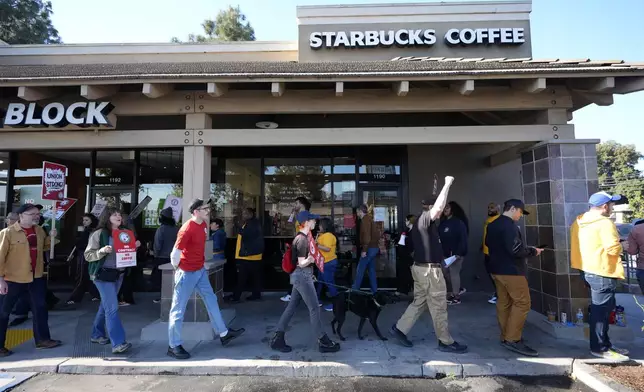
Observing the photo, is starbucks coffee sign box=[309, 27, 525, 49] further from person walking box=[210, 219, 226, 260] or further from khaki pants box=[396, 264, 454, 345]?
khaki pants box=[396, 264, 454, 345]

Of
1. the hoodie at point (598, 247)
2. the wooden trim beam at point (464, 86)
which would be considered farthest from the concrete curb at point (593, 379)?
the wooden trim beam at point (464, 86)

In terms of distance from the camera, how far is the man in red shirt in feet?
13.5

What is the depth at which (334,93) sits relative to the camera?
546 centimetres

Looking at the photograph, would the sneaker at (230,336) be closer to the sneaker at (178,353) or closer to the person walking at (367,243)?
the sneaker at (178,353)

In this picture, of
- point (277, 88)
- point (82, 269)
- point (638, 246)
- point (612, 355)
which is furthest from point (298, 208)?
point (638, 246)

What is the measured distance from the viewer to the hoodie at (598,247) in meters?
4.03

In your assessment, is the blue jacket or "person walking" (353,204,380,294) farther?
"person walking" (353,204,380,294)

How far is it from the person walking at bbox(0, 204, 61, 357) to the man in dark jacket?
18.4 ft

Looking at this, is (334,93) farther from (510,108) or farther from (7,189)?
(7,189)

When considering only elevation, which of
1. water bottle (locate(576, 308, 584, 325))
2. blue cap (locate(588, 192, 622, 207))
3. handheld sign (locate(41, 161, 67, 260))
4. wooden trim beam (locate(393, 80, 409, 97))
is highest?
wooden trim beam (locate(393, 80, 409, 97))

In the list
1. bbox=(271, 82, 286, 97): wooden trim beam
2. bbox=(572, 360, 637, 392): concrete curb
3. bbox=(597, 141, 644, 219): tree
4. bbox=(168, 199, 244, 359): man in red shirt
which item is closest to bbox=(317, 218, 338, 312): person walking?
bbox=(168, 199, 244, 359): man in red shirt

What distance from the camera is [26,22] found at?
2089 cm

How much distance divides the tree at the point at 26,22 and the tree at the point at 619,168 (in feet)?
166

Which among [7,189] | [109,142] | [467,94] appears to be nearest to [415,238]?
[467,94]
